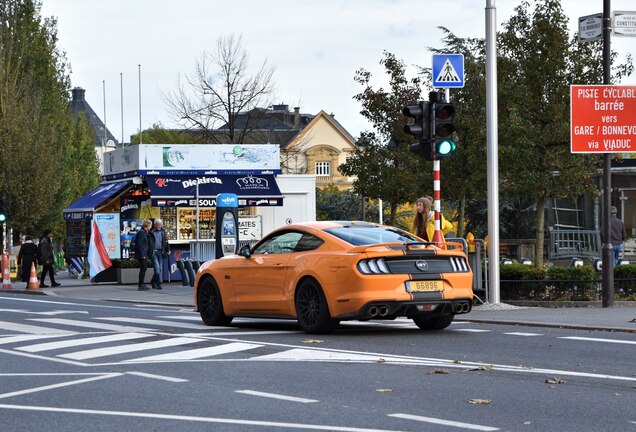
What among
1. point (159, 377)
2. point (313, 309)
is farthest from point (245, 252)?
point (159, 377)

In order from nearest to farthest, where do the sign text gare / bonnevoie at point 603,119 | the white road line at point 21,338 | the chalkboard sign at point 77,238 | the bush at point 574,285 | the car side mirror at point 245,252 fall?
A: the white road line at point 21,338 < the car side mirror at point 245,252 < the sign text gare / bonnevoie at point 603,119 < the bush at point 574,285 < the chalkboard sign at point 77,238

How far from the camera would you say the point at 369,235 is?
15812 mm

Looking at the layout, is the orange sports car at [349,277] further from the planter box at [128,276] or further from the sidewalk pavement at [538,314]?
the planter box at [128,276]

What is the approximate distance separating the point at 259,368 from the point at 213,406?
2.55 meters

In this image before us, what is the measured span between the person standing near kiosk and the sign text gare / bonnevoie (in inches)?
535

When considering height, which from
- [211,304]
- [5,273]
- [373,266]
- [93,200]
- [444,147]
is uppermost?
[444,147]

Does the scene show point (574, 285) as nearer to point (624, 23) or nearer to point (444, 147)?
point (444, 147)

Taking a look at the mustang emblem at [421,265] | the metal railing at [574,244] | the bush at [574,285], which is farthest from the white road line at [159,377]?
the metal railing at [574,244]

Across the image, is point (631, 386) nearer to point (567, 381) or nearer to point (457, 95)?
point (567, 381)

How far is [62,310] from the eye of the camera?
2386 centimetres

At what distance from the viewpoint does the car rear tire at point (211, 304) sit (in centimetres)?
1762

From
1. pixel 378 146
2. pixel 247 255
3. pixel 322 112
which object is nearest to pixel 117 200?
pixel 378 146

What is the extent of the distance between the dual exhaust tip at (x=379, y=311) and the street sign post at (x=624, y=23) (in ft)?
25.3

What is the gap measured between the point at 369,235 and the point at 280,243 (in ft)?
4.42
